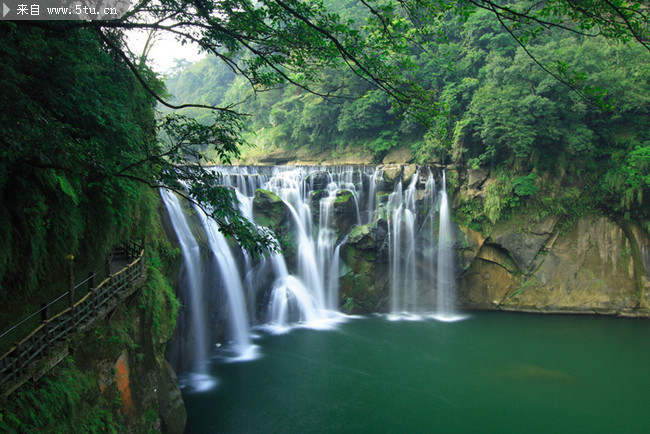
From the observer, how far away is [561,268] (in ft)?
54.9

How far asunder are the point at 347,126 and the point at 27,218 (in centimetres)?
2166

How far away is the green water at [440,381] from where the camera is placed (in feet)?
31.5

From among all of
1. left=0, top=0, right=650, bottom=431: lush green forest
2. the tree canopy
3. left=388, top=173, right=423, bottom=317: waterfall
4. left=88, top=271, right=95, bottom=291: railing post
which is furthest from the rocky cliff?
left=88, top=271, right=95, bottom=291: railing post

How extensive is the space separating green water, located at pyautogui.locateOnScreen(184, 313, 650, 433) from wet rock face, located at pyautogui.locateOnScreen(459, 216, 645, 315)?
1.05 m

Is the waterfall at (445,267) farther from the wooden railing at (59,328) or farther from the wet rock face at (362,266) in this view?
the wooden railing at (59,328)

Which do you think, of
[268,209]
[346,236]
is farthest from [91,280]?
[346,236]

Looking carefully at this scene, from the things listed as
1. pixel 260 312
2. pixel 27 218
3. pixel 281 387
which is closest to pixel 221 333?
pixel 260 312

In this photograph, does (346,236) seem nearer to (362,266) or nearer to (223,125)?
(362,266)

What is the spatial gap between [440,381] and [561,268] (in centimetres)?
901

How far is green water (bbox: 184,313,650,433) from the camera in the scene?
31.5ft

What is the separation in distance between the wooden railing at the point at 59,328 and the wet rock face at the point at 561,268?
48.9 feet

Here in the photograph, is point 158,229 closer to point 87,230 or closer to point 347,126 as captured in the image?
point 87,230

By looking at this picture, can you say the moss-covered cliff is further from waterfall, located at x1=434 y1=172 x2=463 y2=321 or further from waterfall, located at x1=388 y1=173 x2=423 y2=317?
waterfall, located at x1=434 y1=172 x2=463 y2=321

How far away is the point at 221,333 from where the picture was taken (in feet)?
45.0
